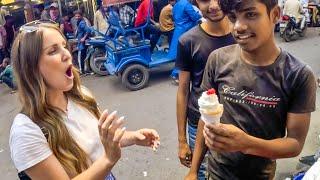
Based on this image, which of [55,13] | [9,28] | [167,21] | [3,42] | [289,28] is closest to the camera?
[167,21]

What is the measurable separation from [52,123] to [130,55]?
236 inches

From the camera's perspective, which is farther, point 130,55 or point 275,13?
point 130,55

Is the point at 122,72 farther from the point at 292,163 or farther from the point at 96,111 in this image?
the point at 96,111

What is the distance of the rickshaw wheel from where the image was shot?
299 inches

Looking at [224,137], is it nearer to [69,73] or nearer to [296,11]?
[69,73]

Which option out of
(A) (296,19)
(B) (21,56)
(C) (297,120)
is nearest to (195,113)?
(C) (297,120)

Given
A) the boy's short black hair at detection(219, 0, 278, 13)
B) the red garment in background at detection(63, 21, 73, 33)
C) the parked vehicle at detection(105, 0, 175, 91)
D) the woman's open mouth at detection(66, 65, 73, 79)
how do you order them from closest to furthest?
the boy's short black hair at detection(219, 0, 278, 13)
the woman's open mouth at detection(66, 65, 73, 79)
the parked vehicle at detection(105, 0, 175, 91)
the red garment in background at detection(63, 21, 73, 33)

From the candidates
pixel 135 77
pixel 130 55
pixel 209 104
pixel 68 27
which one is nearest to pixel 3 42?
pixel 68 27

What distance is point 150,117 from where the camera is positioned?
613 cm

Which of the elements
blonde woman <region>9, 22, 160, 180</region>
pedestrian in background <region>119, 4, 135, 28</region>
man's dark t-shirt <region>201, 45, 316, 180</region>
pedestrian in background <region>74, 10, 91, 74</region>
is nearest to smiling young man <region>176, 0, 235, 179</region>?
man's dark t-shirt <region>201, 45, 316, 180</region>

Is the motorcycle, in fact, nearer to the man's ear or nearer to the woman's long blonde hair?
the man's ear

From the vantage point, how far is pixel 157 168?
4.48 m

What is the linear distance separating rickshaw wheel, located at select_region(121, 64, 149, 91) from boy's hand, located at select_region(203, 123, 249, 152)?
6150 mm

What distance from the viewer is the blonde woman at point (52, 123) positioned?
1.60 m
